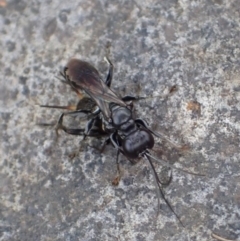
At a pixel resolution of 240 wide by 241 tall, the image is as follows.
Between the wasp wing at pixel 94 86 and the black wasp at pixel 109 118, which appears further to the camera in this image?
the wasp wing at pixel 94 86

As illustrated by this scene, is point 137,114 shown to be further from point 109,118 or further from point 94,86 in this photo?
point 94,86

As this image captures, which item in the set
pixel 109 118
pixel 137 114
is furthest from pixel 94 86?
pixel 137 114

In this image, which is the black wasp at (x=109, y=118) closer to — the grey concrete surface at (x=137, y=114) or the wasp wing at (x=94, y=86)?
the wasp wing at (x=94, y=86)

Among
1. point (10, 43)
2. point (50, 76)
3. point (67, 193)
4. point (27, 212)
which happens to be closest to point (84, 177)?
point (67, 193)

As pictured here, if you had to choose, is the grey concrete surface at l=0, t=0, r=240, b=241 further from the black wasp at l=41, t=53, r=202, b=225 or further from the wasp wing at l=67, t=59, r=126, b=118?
the wasp wing at l=67, t=59, r=126, b=118

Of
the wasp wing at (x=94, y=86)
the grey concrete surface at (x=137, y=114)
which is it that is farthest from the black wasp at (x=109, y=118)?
the grey concrete surface at (x=137, y=114)

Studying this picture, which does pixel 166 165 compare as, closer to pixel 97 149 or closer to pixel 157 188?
pixel 157 188
